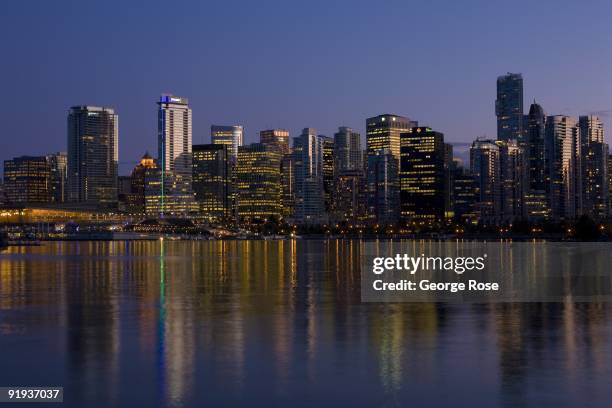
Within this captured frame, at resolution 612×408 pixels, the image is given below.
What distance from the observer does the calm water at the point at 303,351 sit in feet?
63.3

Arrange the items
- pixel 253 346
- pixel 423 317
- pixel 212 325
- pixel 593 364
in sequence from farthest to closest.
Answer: pixel 423 317 < pixel 212 325 < pixel 253 346 < pixel 593 364

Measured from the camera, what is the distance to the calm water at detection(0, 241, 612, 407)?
1930 cm

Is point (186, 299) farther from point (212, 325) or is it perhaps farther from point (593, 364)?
point (593, 364)

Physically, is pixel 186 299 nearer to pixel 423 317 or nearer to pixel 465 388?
pixel 423 317

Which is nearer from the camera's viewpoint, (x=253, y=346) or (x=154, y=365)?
(x=154, y=365)

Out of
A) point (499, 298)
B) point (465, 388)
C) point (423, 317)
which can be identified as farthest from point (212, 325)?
point (499, 298)

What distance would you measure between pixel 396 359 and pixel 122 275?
4488 cm

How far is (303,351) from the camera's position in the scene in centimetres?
2519

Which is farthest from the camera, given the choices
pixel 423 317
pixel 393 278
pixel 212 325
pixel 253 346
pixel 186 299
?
pixel 393 278

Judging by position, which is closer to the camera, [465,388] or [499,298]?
[465,388]

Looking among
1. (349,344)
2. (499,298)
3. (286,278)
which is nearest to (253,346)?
(349,344)

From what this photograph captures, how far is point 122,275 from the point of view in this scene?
2574 inches

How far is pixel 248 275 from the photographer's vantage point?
64000 millimetres

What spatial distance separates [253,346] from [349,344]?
296 centimetres
